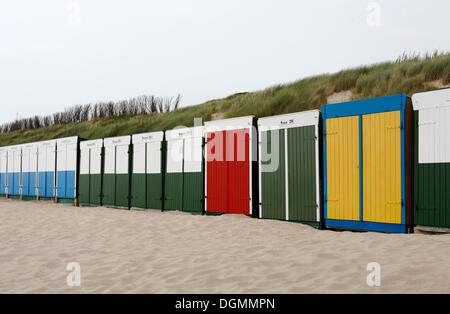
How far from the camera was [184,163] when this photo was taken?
10.8 m

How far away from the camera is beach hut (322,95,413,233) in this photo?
6.64 m

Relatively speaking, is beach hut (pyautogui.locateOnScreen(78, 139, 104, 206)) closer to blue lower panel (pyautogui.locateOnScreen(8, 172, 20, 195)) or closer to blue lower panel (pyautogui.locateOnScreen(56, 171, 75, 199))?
blue lower panel (pyautogui.locateOnScreen(56, 171, 75, 199))

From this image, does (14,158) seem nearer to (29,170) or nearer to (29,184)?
(29,170)

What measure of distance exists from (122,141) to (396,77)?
9564 millimetres

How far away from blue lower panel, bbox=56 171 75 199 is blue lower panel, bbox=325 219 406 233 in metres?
10.7

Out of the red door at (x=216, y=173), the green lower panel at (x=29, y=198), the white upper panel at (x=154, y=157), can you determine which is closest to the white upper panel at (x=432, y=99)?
the red door at (x=216, y=173)

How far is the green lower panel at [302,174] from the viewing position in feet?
25.8

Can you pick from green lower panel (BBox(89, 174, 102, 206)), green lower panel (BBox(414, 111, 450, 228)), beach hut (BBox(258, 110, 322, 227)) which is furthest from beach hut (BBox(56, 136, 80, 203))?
green lower panel (BBox(414, 111, 450, 228))

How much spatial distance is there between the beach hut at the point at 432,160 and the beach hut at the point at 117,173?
867 cm

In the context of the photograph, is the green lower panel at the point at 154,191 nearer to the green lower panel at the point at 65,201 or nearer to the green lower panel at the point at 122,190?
the green lower panel at the point at 122,190

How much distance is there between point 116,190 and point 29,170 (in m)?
7.31

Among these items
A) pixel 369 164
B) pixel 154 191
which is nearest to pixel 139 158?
pixel 154 191

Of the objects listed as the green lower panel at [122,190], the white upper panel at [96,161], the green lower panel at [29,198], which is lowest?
the green lower panel at [29,198]
